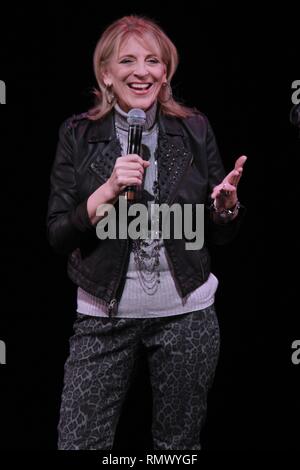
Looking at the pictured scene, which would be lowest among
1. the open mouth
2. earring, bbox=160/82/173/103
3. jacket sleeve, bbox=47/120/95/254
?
jacket sleeve, bbox=47/120/95/254

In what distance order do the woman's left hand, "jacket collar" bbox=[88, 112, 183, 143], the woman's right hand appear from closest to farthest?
1. the woman's right hand
2. the woman's left hand
3. "jacket collar" bbox=[88, 112, 183, 143]

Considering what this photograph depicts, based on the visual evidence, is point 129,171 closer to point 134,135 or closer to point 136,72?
point 134,135

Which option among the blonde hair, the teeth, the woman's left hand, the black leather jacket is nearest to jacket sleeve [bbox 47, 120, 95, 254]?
the black leather jacket

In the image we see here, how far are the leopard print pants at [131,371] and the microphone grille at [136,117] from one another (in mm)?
491

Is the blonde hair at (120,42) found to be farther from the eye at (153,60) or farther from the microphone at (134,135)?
the microphone at (134,135)

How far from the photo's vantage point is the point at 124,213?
5.29 ft

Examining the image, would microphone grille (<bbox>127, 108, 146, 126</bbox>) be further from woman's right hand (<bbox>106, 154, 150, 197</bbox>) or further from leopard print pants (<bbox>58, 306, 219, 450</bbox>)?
leopard print pants (<bbox>58, 306, 219, 450</bbox>)

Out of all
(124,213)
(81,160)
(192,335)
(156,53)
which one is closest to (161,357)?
(192,335)

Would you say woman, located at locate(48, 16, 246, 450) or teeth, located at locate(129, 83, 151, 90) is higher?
teeth, located at locate(129, 83, 151, 90)

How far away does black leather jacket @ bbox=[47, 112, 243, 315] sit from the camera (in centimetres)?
161

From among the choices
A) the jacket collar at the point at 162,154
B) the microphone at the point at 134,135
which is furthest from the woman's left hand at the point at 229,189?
the microphone at the point at 134,135

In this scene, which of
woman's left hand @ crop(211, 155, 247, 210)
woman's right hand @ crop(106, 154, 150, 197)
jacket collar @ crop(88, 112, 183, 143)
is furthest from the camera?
jacket collar @ crop(88, 112, 183, 143)

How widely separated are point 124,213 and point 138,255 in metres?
0.11

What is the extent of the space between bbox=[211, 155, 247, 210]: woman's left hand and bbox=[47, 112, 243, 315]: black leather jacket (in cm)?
8
